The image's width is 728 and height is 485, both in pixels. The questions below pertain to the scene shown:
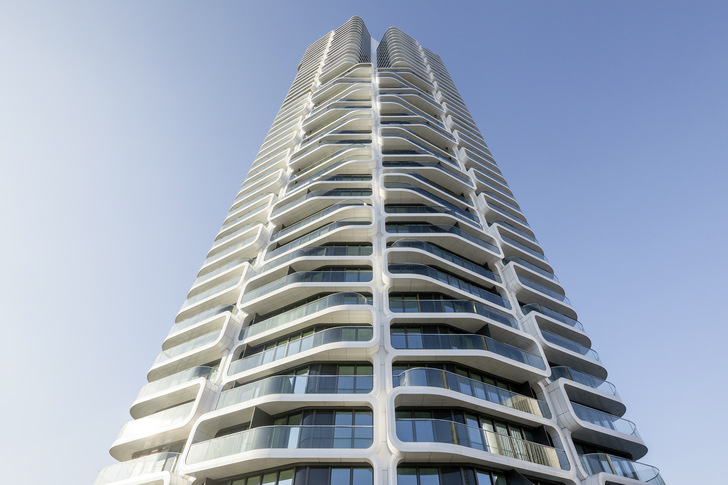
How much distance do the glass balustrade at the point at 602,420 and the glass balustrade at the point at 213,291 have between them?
18.8 metres

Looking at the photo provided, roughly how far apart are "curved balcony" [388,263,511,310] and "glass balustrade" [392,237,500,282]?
2.84ft

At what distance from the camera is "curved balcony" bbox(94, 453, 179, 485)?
54.4ft

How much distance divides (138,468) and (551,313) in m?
22.0

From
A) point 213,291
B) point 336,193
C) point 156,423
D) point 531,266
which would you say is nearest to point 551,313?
point 531,266

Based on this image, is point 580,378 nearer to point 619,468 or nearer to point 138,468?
point 619,468

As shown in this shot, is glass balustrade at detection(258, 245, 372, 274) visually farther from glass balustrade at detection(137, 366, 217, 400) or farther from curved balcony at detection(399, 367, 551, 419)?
curved balcony at detection(399, 367, 551, 419)

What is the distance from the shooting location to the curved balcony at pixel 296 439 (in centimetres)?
1440

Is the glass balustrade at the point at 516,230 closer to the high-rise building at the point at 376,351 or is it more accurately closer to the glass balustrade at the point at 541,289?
the high-rise building at the point at 376,351

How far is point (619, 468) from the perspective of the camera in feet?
54.2

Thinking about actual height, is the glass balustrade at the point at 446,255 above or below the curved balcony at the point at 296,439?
above

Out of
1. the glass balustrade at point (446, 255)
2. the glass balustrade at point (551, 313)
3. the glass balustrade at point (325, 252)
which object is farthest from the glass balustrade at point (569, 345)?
the glass balustrade at point (325, 252)

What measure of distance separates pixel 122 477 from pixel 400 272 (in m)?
15.0

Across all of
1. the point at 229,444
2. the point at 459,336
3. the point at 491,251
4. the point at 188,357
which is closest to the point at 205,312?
the point at 188,357

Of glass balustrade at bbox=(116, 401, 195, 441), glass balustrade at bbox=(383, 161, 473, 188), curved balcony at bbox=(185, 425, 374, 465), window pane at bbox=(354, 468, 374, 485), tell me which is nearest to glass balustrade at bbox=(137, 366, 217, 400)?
glass balustrade at bbox=(116, 401, 195, 441)
